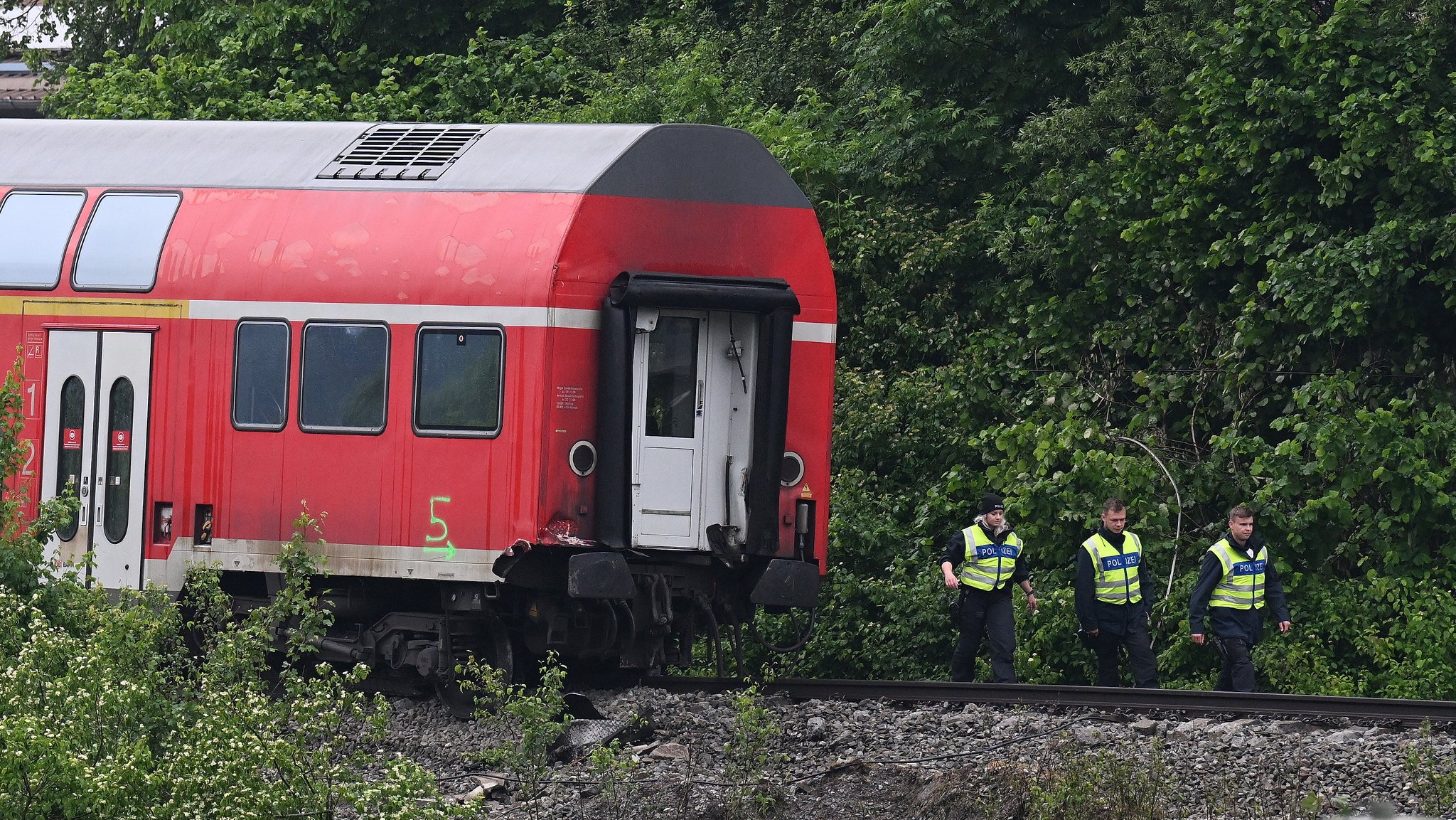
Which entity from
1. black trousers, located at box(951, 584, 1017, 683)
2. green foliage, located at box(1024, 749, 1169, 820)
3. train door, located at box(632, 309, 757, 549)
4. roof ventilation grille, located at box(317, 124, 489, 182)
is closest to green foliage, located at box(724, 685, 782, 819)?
green foliage, located at box(1024, 749, 1169, 820)

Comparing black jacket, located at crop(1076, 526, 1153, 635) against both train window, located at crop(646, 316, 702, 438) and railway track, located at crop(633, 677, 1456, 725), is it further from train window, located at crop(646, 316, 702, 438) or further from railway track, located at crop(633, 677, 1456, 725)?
train window, located at crop(646, 316, 702, 438)

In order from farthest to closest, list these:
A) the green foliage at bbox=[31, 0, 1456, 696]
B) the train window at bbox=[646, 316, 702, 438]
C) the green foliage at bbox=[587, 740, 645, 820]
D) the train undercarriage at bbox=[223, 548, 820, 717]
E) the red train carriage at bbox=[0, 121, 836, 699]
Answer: the green foliage at bbox=[31, 0, 1456, 696], the train window at bbox=[646, 316, 702, 438], the train undercarriage at bbox=[223, 548, 820, 717], the red train carriage at bbox=[0, 121, 836, 699], the green foliage at bbox=[587, 740, 645, 820]

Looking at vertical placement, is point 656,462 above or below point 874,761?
above

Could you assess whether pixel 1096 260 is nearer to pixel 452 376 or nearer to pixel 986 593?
pixel 986 593

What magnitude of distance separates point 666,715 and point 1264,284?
→ 242 inches

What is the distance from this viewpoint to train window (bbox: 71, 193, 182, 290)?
10.8 metres

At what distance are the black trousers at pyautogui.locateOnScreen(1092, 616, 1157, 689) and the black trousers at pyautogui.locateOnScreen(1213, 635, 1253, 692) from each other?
44 centimetres

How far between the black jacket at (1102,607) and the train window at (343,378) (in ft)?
14.8

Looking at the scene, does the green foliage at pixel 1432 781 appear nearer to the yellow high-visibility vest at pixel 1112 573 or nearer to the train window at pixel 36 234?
the yellow high-visibility vest at pixel 1112 573

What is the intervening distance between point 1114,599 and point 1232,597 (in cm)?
73

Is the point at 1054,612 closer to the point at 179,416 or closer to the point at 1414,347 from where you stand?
the point at 1414,347

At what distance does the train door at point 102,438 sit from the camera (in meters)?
10.7

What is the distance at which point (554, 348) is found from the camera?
9.94 meters

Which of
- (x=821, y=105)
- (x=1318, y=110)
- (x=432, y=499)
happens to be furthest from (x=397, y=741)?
(x=821, y=105)
